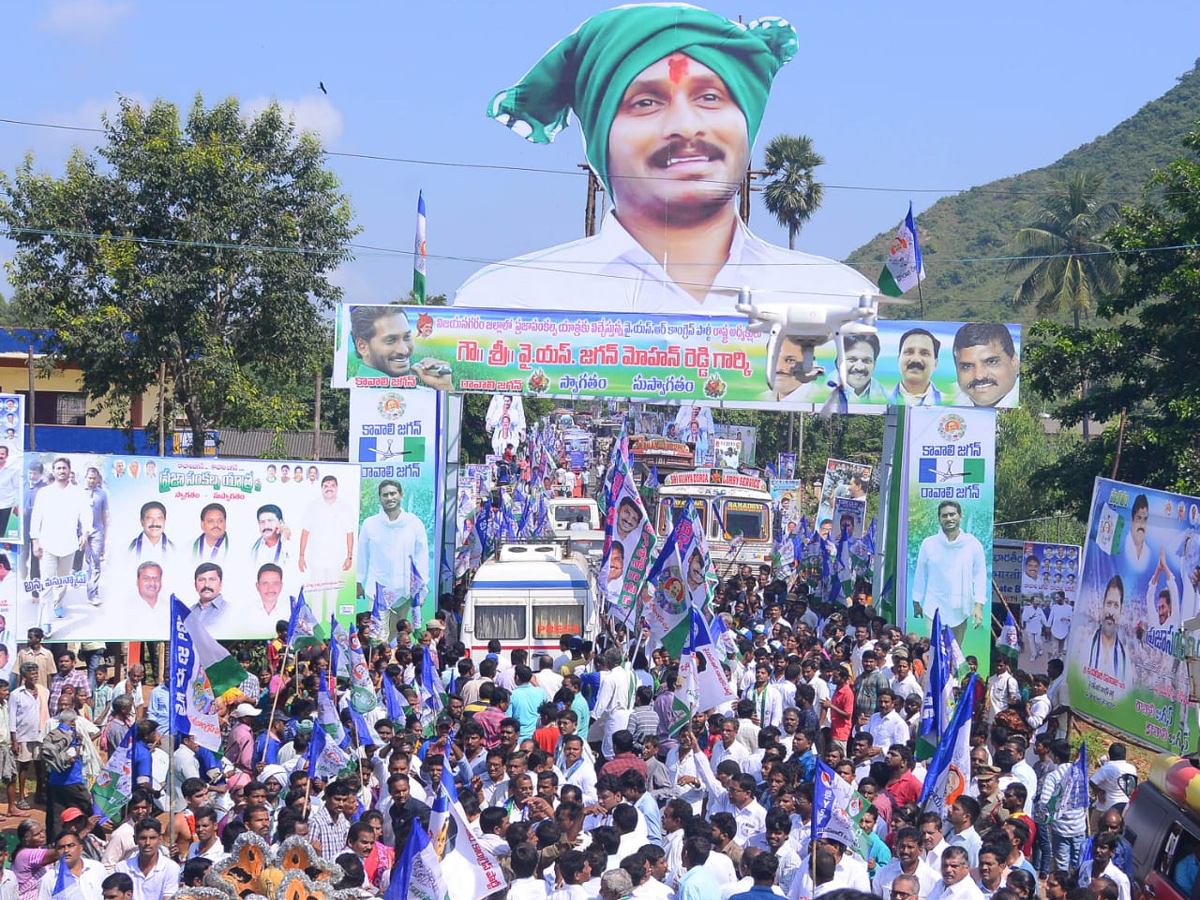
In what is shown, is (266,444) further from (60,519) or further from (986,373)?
(60,519)

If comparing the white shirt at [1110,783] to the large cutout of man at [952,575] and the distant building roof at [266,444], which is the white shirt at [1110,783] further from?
the distant building roof at [266,444]

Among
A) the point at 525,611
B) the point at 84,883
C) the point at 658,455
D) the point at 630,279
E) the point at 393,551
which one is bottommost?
the point at 84,883

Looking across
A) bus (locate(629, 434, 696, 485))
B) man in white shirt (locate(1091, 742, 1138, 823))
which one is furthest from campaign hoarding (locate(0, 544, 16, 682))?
bus (locate(629, 434, 696, 485))

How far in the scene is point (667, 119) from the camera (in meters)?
24.6

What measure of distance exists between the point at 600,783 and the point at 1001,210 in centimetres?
10282

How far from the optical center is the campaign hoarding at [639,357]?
19.8 m

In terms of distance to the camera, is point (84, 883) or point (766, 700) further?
point (766, 700)

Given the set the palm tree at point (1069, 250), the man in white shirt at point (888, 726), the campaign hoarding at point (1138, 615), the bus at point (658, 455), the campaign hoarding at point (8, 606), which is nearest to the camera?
the man in white shirt at point (888, 726)

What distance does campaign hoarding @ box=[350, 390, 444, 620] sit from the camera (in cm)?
1911

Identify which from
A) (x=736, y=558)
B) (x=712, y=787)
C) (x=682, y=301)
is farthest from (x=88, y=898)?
(x=736, y=558)

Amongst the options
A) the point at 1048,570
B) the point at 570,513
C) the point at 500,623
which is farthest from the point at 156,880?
the point at 570,513

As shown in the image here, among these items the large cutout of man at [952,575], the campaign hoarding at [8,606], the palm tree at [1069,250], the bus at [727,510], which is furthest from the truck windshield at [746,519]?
the palm tree at [1069,250]

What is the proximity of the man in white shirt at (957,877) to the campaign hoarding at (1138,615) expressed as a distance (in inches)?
200

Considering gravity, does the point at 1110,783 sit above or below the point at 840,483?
below
